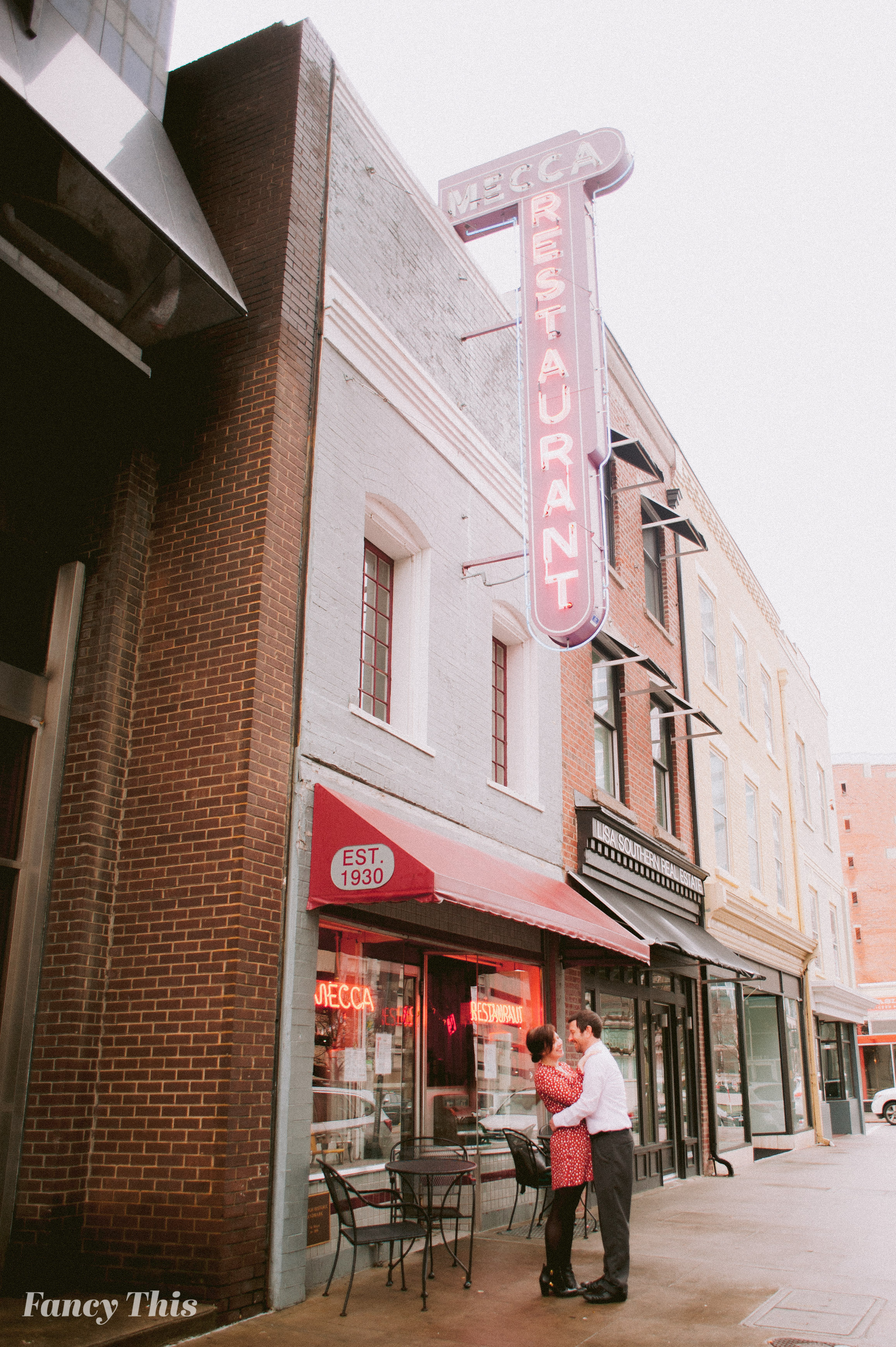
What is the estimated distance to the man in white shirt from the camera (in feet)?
21.7

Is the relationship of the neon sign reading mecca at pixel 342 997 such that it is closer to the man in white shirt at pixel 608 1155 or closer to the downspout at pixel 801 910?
the man in white shirt at pixel 608 1155

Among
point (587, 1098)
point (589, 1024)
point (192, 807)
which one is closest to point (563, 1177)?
point (587, 1098)

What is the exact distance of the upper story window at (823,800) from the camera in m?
28.1

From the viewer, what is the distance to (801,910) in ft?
73.6

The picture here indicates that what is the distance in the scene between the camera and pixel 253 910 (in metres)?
6.63

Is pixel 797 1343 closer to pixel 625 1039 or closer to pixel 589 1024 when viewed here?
pixel 589 1024

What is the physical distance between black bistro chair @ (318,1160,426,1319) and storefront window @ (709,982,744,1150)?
379 inches

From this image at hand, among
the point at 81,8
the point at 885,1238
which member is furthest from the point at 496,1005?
the point at 81,8

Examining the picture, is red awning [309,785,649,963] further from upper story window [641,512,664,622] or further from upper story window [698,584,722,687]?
upper story window [698,584,722,687]

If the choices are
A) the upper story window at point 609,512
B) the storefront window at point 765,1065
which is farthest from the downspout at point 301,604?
the storefront window at point 765,1065

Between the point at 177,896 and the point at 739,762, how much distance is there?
14.5m

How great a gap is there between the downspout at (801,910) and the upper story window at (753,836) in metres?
2.75

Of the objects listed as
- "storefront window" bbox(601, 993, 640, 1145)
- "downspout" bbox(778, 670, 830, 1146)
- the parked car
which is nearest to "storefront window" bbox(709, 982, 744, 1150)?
"storefront window" bbox(601, 993, 640, 1145)

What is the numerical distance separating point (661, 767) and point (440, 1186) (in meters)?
8.26
